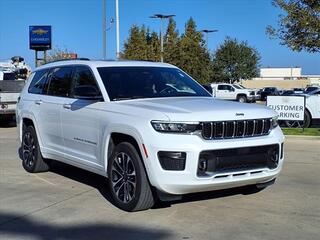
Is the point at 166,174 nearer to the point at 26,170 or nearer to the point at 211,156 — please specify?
the point at 211,156

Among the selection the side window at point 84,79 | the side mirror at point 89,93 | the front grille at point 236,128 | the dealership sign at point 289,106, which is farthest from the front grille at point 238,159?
the dealership sign at point 289,106

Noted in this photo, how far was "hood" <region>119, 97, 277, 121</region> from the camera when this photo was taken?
6.08 meters

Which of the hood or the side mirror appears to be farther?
the side mirror

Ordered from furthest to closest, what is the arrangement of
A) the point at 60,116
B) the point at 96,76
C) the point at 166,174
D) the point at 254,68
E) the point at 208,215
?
the point at 254,68, the point at 60,116, the point at 96,76, the point at 208,215, the point at 166,174

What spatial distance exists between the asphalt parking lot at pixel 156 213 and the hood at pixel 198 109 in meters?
1.17

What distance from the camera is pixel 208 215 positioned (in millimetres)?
6430

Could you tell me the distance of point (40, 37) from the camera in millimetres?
37844

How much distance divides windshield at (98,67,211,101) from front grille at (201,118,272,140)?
139cm

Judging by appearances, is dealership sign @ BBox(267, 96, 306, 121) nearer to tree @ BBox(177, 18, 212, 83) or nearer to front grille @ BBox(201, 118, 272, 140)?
front grille @ BBox(201, 118, 272, 140)

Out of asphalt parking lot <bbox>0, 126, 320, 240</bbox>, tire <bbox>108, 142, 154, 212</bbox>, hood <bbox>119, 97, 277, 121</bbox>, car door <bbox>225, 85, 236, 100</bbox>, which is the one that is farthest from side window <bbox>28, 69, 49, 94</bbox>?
car door <bbox>225, 85, 236, 100</bbox>

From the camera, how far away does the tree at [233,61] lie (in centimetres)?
7300

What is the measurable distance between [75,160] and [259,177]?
2.74 metres

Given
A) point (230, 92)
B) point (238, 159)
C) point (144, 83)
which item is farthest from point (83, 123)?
point (230, 92)

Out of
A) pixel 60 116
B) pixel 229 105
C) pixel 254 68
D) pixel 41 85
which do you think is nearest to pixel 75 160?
pixel 60 116
